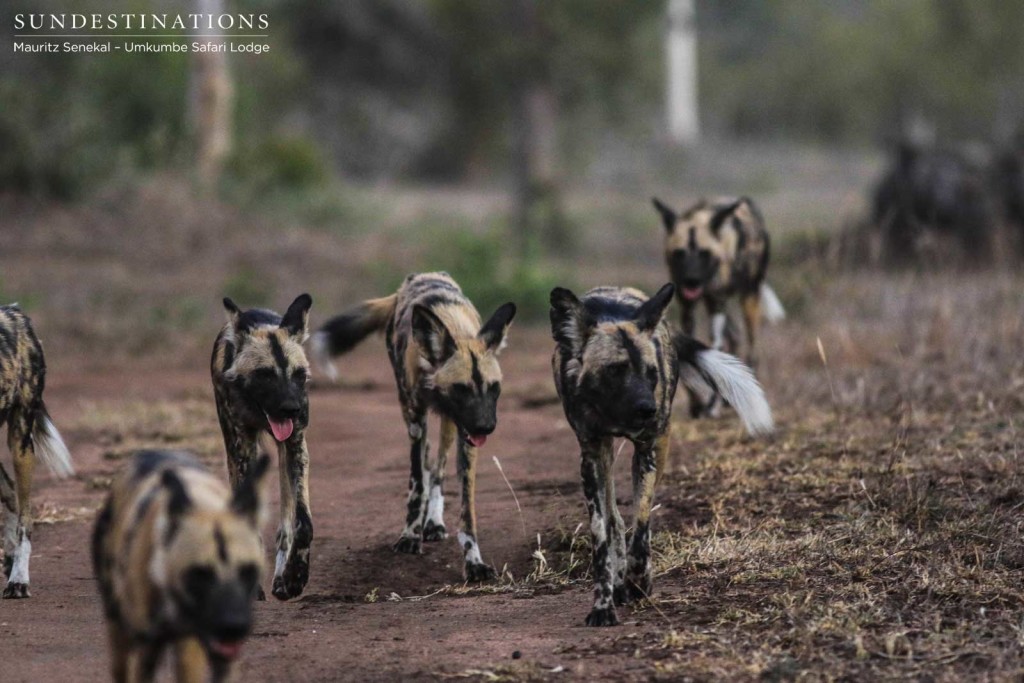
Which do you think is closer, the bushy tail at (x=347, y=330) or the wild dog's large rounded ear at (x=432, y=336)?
the wild dog's large rounded ear at (x=432, y=336)

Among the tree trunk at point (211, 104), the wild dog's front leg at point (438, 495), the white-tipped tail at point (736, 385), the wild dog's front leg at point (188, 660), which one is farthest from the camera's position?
the tree trunk at point (211, 104)

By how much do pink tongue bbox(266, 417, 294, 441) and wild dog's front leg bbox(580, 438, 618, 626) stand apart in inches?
42.2

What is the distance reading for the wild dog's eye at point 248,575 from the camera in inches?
125

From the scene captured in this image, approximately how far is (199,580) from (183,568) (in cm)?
5

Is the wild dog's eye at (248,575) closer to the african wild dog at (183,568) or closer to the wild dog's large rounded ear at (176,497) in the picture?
the african wild dog at (183,568)

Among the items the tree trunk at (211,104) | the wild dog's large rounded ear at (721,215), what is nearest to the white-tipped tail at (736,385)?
the wild dog's large rounded ear at (721,215)

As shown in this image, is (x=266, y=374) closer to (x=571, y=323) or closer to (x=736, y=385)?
(x=571, y=323)

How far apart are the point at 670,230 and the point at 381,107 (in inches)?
808

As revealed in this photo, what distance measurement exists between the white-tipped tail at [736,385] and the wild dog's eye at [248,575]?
242 cm

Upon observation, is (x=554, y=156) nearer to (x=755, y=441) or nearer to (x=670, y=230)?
(x=670, y=230)

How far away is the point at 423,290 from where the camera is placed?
623 cm

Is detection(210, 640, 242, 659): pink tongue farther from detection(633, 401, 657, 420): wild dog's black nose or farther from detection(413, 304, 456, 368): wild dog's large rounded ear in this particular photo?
detection(413, 304, 456, 368): wild dog's large rounded ear

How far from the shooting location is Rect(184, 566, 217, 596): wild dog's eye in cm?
314

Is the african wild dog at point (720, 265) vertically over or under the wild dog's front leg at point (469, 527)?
over
